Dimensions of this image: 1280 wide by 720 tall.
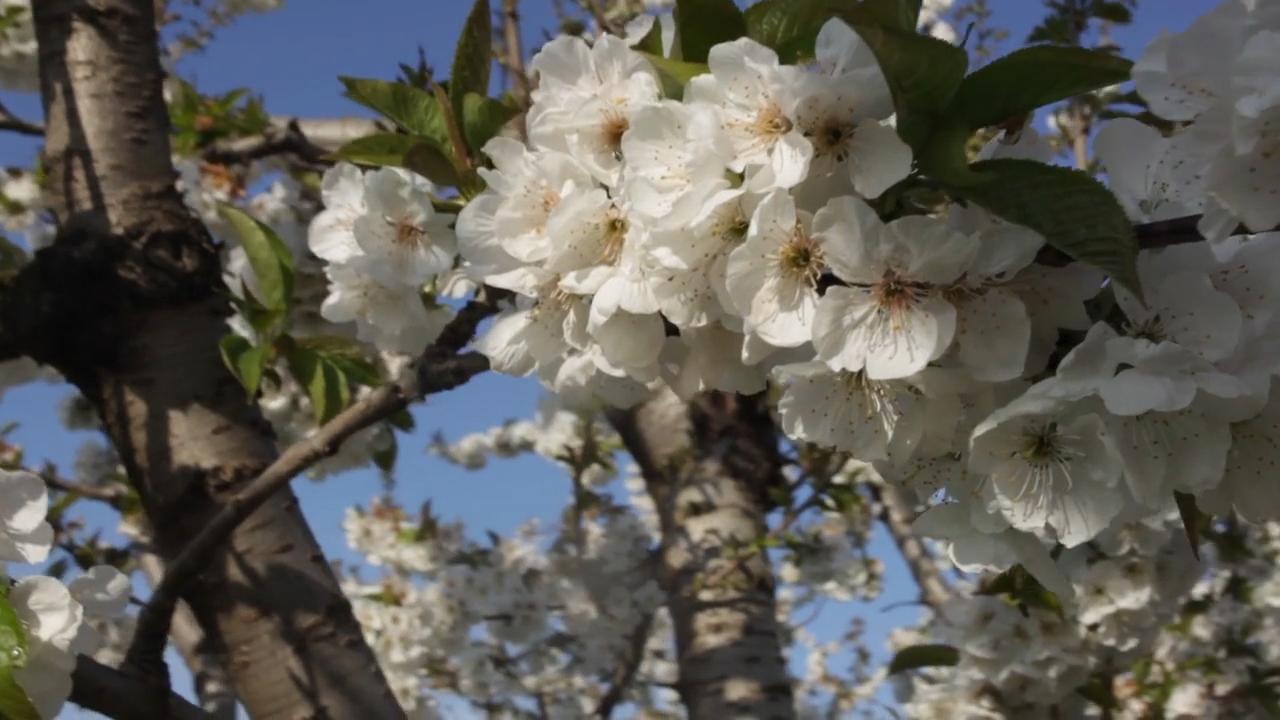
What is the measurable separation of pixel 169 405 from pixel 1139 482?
1.20 metres

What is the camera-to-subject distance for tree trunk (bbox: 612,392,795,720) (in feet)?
7.19

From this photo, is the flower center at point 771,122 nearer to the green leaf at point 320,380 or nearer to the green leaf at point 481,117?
the green leaf at point 481,117

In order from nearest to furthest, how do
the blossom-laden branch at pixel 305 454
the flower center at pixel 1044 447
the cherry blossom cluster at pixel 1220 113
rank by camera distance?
the cherry blossom cluster at pixel 1220 113 → the flower center at pixel 1044 447 → the blossom-laden branch at pixel 305 454

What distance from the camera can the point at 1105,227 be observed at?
25.0 inches

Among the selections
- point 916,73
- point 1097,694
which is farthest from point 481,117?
point 1097,694

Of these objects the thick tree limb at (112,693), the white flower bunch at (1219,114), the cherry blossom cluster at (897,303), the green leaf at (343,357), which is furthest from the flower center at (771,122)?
the green leaf at (343,357)

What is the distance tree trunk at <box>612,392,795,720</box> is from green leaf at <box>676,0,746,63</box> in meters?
1.59

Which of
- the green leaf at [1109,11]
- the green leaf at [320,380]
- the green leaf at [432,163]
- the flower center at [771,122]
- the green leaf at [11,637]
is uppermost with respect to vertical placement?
the green leaf at [1109,11]

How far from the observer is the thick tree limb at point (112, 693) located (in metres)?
1.07

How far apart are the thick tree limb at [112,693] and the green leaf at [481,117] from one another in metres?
0.61

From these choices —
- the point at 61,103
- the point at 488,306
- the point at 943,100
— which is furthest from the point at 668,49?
the point at 61,103

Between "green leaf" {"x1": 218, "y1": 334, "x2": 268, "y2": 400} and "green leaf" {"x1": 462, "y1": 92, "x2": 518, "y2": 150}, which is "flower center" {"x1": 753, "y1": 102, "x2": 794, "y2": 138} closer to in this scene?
"green leaf" {"x1": 462, "y1": 92, "x2": 518, "y2": 150}

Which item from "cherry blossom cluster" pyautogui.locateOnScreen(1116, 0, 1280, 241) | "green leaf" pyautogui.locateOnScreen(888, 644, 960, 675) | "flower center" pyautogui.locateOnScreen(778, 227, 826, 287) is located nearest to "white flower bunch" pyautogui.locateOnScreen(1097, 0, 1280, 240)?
"cherry blossom cluster" pyautogui.locateOnScreen(1116, 0, 1280, 241)

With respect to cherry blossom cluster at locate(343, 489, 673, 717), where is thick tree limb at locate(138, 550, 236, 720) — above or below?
below
